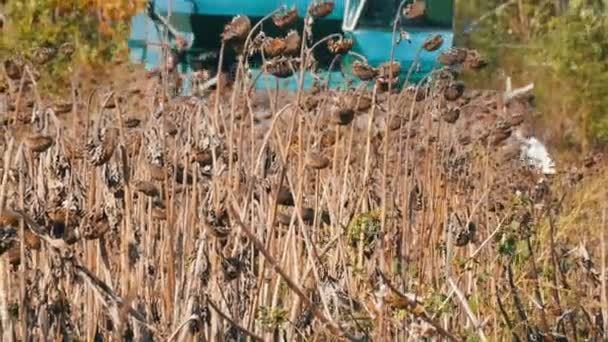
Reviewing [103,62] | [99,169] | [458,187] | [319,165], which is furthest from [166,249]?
[103,62]

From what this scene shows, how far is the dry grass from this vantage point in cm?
245

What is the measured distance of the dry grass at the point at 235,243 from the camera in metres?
2.45

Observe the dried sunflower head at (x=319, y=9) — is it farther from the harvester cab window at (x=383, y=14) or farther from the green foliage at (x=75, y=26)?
the harvester cab window at (x=383, y=14)

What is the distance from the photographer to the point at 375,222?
285 cm

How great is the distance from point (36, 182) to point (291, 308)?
0.55 metres

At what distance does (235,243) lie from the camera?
2.63m

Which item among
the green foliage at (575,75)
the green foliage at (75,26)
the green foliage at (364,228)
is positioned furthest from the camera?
the green foliage at (75,26)

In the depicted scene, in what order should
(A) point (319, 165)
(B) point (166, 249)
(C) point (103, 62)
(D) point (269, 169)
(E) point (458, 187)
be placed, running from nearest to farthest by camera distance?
(A) point (319, 165), (B) point (166, 249), (D) point (269, 169), (E) point (458, 187), (C) point (103, 62)

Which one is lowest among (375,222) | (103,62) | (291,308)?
(103,62)

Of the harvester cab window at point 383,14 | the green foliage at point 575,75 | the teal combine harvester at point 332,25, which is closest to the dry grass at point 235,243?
the green foliage at point 575,75

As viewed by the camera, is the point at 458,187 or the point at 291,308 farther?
the point at 458,187

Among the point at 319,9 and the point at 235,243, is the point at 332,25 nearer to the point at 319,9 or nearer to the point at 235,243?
the point at 319,9

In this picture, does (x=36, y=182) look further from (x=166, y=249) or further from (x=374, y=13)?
(x=374, y=13)

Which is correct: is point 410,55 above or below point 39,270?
below
